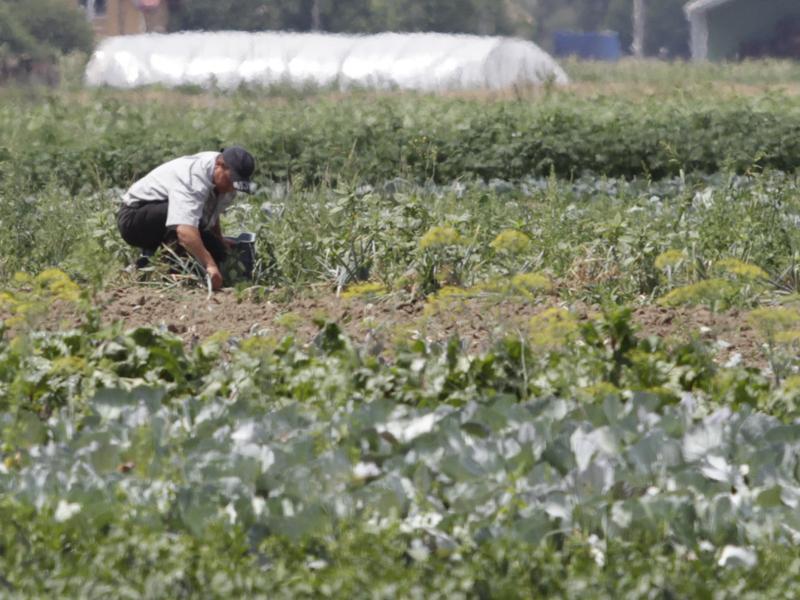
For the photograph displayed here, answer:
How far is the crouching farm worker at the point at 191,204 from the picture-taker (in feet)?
25.3

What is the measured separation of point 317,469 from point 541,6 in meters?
72.2

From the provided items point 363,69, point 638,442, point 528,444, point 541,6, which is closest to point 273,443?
point 528,444

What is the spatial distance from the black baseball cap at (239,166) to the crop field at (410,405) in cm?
46

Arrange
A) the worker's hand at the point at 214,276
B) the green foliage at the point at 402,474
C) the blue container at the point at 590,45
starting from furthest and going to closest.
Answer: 1. the blue container at the point at 590,45
2. the worker's hand at the point at 214,276
3. the green foliage at the point at 402,474

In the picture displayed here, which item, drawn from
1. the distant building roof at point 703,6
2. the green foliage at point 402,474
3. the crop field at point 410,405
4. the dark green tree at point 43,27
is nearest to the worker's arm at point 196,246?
the crop field at point 410,405

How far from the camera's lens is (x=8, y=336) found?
6195 millimetres

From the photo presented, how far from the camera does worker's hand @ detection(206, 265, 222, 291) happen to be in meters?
7.63

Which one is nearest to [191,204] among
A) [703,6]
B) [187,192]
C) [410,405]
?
[187,192]

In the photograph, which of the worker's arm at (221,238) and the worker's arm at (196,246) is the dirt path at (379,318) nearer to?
the worker's arm at (196,246)

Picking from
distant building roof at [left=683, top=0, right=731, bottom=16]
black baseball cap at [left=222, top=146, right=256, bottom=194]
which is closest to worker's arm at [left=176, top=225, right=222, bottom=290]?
black baseball cap at [left=222, top=146, right=256, bottom=194]

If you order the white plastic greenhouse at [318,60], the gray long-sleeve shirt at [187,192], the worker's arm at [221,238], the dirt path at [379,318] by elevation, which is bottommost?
the dirt path at [379,318]

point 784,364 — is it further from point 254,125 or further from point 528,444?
point 254,125

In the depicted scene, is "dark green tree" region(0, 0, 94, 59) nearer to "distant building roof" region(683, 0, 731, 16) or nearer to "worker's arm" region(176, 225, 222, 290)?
"distant building roof" region(683, 0, 731, 16)

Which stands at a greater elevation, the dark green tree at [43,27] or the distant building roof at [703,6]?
the distant building roof at [703,6]
